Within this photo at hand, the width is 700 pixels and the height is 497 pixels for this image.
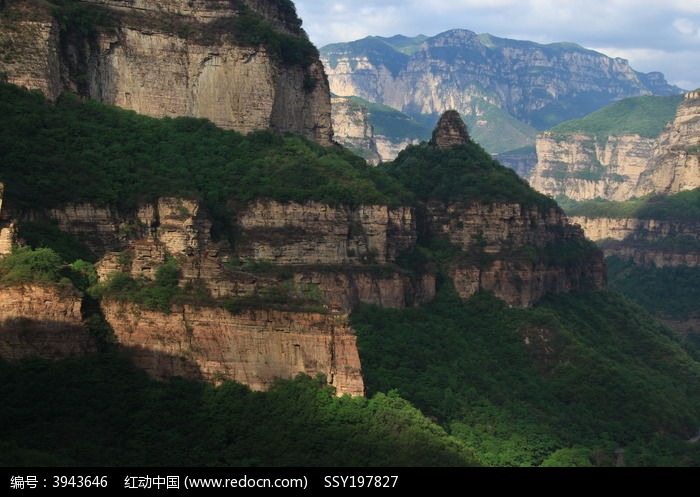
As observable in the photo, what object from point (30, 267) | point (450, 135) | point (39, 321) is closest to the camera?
point (39, 321)

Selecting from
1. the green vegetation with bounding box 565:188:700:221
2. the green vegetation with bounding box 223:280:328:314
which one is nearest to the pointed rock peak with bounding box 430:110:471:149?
the green vegetation with bounding box 223:280:328:314

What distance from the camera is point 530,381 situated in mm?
80250

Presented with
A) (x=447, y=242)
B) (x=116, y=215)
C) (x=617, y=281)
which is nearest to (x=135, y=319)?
(x=116, y=215)

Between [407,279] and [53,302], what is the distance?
28.2 metres

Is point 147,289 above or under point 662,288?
above

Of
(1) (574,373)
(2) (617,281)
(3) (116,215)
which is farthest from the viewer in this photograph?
(2) (617,281)

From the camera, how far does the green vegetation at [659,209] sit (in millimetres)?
155250

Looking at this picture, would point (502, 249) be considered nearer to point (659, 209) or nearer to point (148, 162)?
point (148, 162)

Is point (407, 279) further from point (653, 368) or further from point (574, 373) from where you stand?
point (653, 368)

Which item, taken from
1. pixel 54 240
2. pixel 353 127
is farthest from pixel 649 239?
pixel 54 240

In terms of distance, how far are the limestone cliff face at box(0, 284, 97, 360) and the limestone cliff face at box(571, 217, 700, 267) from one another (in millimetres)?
96206

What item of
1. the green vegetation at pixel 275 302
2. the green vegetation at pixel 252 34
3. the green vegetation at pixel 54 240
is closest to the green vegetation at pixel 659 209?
the green vegetation at pixel 252 34

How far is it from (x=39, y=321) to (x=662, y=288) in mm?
92692

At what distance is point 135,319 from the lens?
2466 inches
